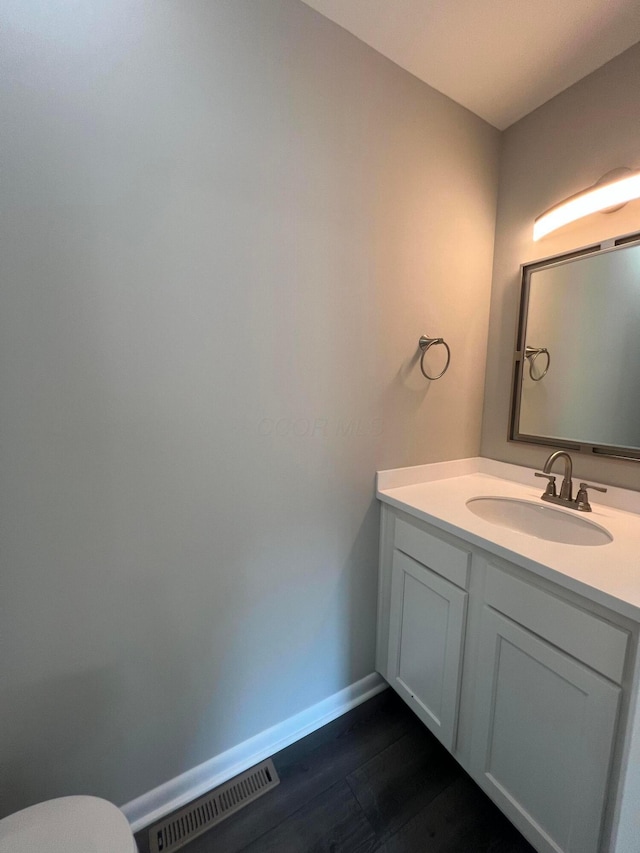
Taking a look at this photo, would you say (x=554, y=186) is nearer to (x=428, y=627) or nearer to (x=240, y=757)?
(x=428, y=627)

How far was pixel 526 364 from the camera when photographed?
1.52 meters

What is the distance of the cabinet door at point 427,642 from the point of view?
1132mm

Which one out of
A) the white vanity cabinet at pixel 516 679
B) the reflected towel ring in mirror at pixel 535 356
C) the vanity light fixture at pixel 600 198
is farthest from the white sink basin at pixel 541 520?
the vanity light fixture at pixel 600 198

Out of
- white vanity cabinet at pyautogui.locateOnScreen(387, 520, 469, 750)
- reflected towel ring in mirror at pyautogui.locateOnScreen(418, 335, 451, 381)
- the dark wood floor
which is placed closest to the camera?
the dark wood floor

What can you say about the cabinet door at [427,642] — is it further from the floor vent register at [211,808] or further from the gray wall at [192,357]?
the floor vent register at [211,808]

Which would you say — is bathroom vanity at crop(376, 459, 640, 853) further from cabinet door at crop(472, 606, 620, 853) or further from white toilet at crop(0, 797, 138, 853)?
white toilet at crop(0, 797, 138, 853)

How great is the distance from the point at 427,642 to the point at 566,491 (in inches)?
29.5

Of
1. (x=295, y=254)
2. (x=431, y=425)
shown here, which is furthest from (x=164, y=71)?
(x=431, y=425)

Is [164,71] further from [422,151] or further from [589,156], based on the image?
[589,156]

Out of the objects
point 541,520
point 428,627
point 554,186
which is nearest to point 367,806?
point 428,627

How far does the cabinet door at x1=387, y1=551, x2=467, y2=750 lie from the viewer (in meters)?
1.13

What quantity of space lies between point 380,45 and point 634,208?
101 centimetres

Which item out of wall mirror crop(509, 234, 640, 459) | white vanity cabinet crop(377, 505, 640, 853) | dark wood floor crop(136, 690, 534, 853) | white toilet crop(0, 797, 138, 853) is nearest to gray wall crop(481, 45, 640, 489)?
wall mirror crop(509, 234, 640, 459)

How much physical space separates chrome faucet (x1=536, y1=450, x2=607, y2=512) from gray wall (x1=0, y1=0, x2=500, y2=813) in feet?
1.85
